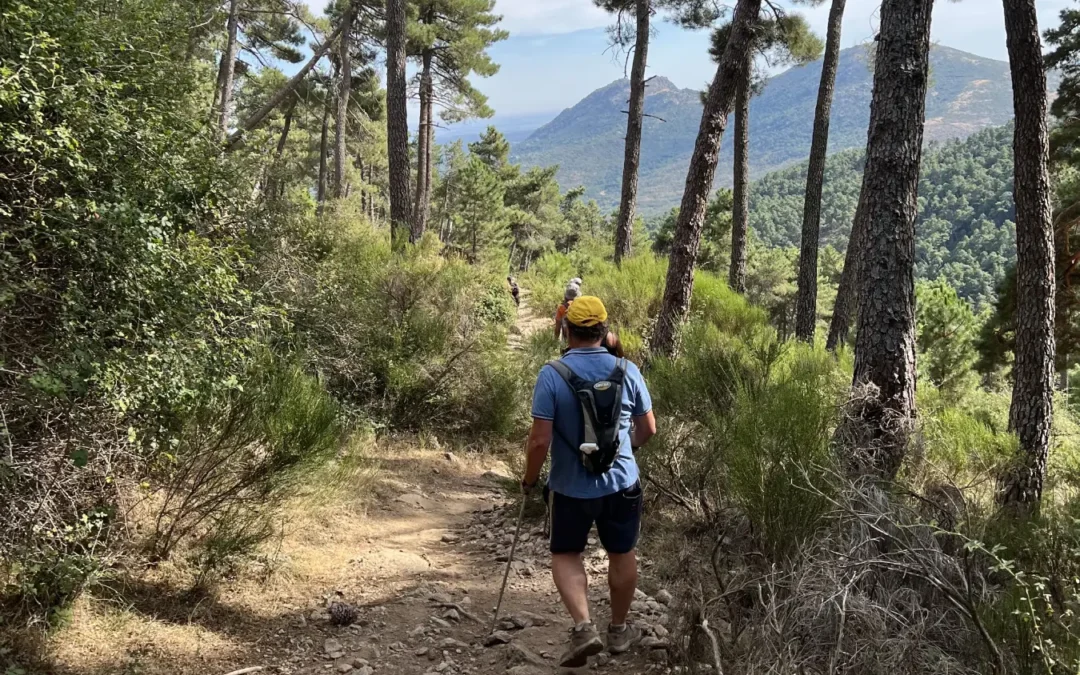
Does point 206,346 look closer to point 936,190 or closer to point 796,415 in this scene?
point 796,415

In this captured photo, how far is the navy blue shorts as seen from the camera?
121 inches

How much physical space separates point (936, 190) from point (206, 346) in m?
141

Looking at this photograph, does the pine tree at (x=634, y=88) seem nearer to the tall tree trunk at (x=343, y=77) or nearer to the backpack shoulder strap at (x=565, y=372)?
the tall tree trunk at (x=343, y=77)

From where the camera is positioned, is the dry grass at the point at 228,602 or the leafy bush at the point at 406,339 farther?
the leafy bush at the point at 406,339

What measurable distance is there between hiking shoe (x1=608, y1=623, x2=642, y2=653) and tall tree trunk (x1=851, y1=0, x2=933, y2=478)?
2.06 m

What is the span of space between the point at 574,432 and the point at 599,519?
47 centimetres

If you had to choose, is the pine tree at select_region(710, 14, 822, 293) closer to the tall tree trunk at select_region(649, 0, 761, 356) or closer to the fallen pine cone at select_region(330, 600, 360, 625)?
the tall tree trunk at select_region(649, 0, 761, 356)

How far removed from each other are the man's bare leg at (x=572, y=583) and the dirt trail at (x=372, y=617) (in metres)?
0.34

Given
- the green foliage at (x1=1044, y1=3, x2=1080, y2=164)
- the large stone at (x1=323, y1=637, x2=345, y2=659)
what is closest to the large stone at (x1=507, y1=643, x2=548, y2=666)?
the large stone at (x1=323, y1=637, x2=345, y2=659)

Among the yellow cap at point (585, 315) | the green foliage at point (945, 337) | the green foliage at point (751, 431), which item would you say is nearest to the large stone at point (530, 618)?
the green foliage at point (751, 431)

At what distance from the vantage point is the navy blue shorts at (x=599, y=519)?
3.08 m

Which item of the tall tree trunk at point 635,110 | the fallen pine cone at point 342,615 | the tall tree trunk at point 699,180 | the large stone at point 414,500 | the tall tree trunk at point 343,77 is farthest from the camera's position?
the tall tree trunk at point 343,77

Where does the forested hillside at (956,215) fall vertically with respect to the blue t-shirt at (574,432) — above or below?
Answer: above

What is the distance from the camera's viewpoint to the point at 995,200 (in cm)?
10575
